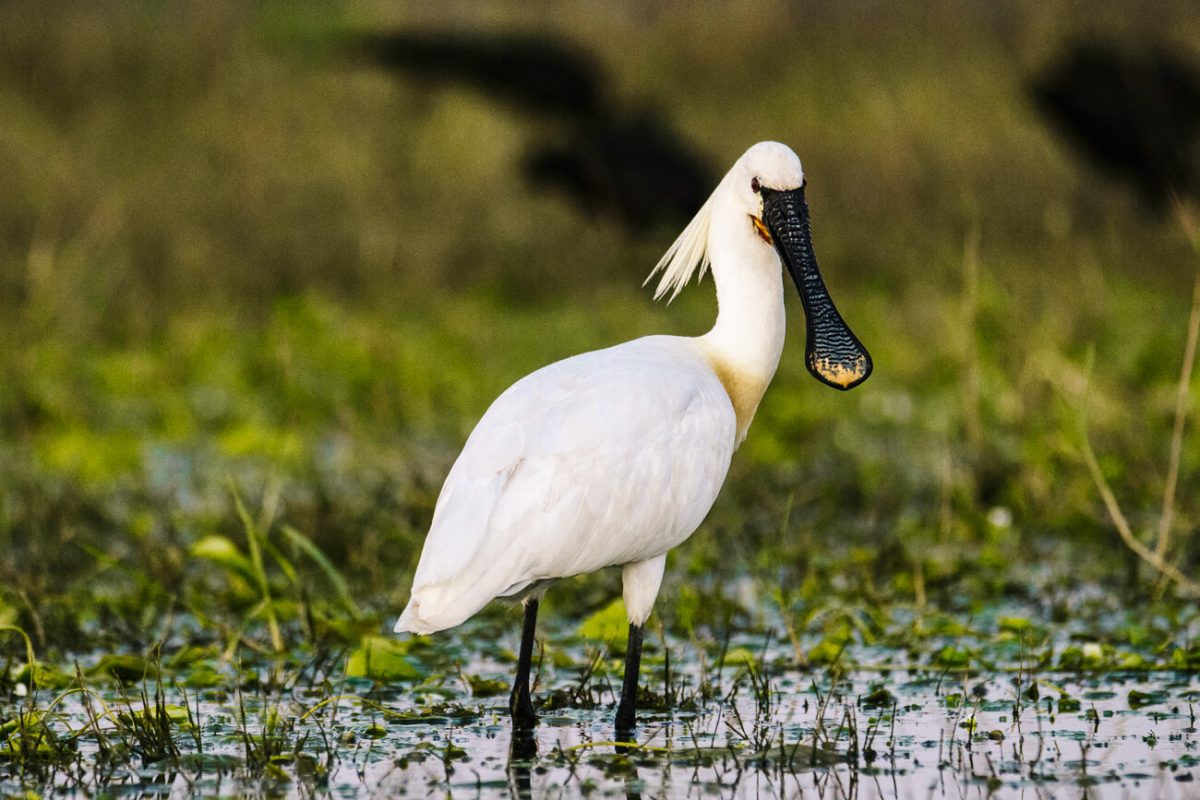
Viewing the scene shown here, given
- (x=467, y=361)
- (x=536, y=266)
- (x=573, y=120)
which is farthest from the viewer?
(x=573, y=120)

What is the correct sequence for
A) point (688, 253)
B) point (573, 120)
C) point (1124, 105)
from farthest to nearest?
point (573, 120), point (1124, 105), point (688, 253)

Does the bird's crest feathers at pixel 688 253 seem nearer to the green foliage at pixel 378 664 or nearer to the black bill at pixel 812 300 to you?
the black bill at pixel 812 300

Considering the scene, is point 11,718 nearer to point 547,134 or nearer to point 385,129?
point 547,134

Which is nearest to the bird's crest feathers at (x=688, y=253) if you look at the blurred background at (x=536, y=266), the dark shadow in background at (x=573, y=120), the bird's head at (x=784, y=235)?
the bird's head at (x=784, y=235)

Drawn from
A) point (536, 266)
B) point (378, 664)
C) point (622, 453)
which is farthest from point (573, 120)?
point (622, 453)

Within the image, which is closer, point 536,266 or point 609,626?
point 609,626

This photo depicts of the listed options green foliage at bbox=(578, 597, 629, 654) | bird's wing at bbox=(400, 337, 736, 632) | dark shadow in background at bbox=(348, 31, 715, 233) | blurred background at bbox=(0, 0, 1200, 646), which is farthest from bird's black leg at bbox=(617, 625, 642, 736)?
dark shadow in background at bbox=(348, 31, 715, 233)

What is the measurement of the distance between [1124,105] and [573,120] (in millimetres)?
4667

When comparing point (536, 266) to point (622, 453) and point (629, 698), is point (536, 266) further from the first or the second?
point (629, 698)

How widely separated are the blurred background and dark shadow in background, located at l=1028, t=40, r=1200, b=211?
4cm

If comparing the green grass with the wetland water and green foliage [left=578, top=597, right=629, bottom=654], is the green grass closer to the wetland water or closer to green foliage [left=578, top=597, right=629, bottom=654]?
the wetland water

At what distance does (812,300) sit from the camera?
5203mm

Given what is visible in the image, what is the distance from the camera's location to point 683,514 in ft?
15.2

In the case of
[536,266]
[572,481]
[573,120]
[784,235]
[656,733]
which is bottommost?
[656,733]
